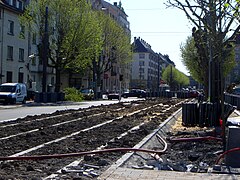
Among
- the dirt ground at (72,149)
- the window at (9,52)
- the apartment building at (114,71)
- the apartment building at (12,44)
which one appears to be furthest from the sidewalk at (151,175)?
the apartment building at (114,71)

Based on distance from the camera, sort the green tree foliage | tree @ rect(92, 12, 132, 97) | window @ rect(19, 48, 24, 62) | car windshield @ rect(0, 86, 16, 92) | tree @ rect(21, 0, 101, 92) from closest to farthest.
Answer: car windshield @ rect(0, 86, 16, 92) < tree @ rect(21, 0, 101, 92) < window @ rect(19, 48, 24, 62) < tree @ rect(92, 12, 132, 97) < the green tree foliage

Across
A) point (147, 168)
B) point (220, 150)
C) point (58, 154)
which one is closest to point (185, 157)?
point (220, 150)

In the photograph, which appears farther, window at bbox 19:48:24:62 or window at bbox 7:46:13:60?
window at bbox 19:48:24:62

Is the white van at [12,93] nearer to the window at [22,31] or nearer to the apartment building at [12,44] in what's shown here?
the apartment building at [12,44]

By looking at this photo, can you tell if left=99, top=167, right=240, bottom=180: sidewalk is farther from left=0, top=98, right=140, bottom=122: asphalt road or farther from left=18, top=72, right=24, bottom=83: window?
left=18, top=72, right=24, bottom=83: window

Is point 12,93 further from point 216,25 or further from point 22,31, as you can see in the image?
point 216,25

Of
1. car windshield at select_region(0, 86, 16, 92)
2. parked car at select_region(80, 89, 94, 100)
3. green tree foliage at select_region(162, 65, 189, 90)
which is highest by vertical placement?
green tree foliage at select_region(162, 65, 189, 90)

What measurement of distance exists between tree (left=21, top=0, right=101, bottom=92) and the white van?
9672 mm

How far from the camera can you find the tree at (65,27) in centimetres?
4962

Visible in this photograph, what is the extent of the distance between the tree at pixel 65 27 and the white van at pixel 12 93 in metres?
9.67

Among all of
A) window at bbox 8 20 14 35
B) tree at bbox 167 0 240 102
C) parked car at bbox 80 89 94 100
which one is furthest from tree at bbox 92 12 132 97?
tree at bbox 167 0 240 102

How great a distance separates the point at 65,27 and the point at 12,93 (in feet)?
43.4

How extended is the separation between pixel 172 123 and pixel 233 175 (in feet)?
39.8

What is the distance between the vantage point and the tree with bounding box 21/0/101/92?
49.6 m
